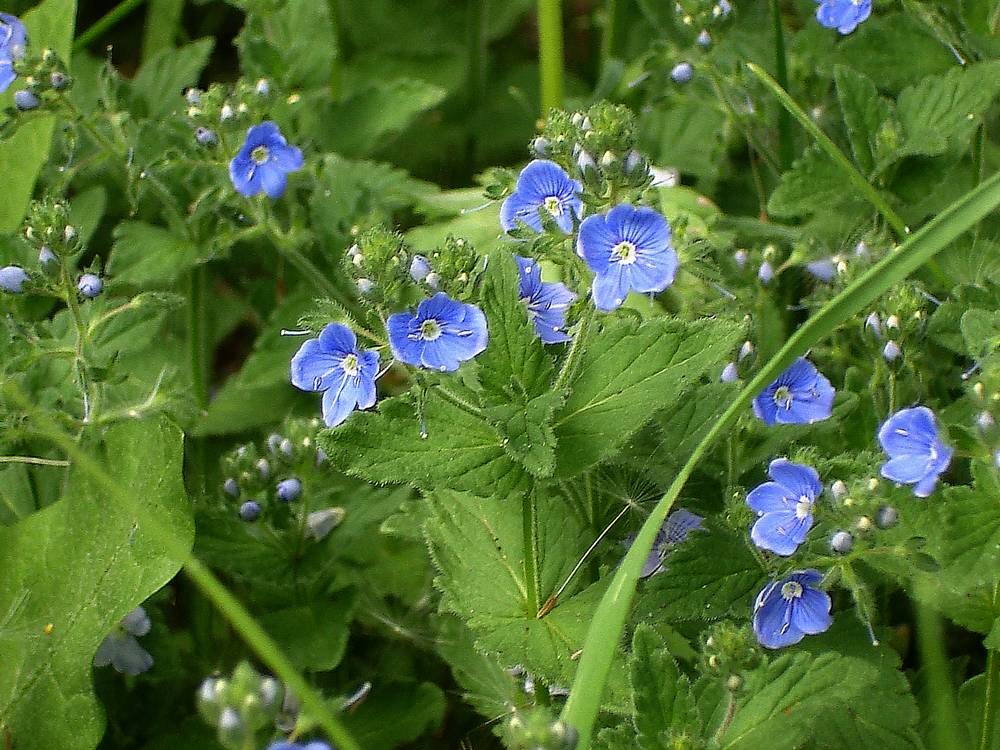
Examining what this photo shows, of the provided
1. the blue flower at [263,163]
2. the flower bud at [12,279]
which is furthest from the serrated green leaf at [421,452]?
the blue flower at [263,163]

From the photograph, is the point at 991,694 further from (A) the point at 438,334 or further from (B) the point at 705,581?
(A) the point at 438,334

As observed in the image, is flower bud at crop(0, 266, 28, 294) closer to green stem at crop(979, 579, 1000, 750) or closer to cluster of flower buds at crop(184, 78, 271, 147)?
cluster of flower buds at crop(184, 78, 271, 147)

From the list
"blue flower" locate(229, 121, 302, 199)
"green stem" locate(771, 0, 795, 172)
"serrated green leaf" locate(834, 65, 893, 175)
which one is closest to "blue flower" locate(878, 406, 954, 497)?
"serrated green leaf" locate(834, 65, 893, 175)

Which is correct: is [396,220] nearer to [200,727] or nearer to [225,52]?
[225,52]

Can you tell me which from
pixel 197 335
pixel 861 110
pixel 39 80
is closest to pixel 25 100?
pixel 39 80

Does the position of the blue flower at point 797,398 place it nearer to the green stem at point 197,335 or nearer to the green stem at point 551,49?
the green stem at point 551,49
